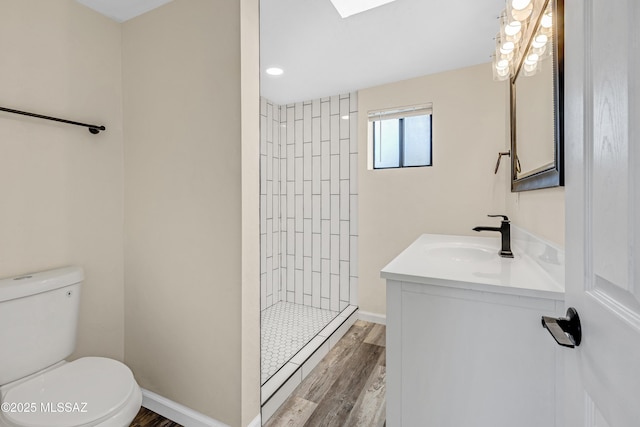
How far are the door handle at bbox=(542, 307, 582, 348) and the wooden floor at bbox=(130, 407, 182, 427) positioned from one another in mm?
1715

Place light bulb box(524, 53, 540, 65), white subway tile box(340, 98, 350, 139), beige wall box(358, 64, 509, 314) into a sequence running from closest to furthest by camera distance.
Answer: light bulb box(524, 53, 540, 65), beige wall box(358, 64, 509, 314), white subway tile box(340, 98, 350, 139)

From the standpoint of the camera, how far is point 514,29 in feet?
4.06

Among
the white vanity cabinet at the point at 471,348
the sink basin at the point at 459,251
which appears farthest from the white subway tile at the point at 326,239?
the white vanity cabinet at the point at 471,348

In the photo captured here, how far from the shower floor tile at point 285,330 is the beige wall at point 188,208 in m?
0.46

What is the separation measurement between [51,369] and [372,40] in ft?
8.02

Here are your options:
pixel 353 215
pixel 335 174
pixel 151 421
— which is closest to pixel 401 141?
pixel 335 174

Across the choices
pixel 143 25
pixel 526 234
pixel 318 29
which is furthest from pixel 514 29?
pixel 143 25

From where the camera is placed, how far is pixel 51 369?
127cm

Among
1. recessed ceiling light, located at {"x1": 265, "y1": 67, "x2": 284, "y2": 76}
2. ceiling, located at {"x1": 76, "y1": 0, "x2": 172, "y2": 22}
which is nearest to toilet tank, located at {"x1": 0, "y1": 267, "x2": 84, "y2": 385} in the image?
ceiling, located at {"x1": 76, "y1": 0, "x2": 172, "y2": 22}

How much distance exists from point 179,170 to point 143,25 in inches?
34.1

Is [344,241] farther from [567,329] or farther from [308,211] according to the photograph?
[567,329]

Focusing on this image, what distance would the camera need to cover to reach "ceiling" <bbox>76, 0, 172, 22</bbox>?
1486 millimetres

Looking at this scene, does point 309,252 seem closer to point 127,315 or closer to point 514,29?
point 127,315

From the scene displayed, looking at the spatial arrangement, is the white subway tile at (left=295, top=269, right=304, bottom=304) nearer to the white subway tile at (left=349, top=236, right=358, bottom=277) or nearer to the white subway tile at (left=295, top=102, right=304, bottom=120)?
the white subway tile at (left=349, top=236, right=358, bottom=277)
